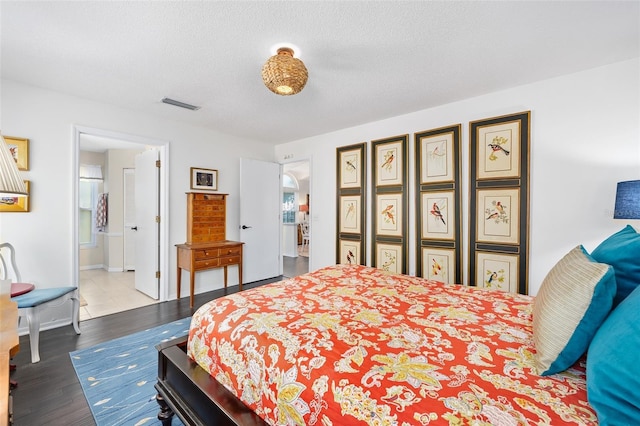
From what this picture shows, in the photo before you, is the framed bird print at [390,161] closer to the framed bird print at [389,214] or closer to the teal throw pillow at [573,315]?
the framed bird print at [389,214]

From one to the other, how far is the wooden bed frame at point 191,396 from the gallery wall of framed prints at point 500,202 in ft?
9.13

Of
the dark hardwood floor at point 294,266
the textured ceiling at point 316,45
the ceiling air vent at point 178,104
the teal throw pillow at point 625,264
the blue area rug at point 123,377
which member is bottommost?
the blue area rug at point 123,377

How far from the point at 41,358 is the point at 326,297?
256cm

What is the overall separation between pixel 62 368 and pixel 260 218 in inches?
119

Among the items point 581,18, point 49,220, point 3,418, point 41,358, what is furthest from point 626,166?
point 49,220

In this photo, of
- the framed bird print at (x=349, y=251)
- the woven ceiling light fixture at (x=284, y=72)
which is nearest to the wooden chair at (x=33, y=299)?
the woven ceiling light fixture at (x=284, y=72)


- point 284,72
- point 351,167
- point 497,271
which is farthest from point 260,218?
point 497,271

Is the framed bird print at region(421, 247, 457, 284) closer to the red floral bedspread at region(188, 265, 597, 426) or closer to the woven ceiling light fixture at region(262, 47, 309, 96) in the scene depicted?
the red floral bedspread at region(188, 265, 597, 426)

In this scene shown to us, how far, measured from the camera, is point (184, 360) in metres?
1.55

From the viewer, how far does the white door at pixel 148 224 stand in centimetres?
395

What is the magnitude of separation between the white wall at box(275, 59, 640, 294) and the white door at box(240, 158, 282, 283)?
3062mm

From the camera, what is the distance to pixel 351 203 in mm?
4184

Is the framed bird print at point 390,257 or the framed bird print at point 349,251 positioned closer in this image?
the framed bird print at point 390,257

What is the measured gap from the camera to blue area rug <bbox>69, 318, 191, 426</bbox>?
1773 mm
